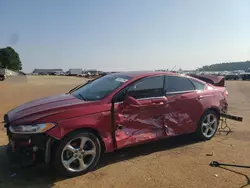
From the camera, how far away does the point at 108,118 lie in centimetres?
473

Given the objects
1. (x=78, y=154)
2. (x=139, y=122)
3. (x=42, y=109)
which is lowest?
(x=78, y=154)

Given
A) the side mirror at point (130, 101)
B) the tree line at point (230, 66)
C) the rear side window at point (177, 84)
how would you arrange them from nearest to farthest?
the side mirror at point (130, 101) → the rear side window at point (177, 84) → the tree line at point (230, 66)

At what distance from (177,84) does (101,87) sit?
1.58 meters

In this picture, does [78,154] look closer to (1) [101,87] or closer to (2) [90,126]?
(2) [90,126]

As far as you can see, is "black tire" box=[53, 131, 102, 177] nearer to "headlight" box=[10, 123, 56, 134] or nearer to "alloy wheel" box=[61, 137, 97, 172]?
"alloy wheel" box=[61, 137, 97, 172]

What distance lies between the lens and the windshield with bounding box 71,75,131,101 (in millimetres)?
5064

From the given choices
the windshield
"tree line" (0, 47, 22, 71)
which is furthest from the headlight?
"tree line" (0, 47, 22, 71)

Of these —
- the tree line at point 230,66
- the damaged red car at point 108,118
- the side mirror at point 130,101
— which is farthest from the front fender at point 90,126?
the tree line at point 230,66

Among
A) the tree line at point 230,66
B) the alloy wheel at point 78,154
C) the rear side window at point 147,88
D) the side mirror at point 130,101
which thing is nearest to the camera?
the alloy wheel at point 78,154

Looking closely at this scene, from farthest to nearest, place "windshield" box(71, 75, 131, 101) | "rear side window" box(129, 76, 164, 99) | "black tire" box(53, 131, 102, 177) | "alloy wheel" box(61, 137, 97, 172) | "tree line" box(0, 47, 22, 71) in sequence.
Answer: "tree line" box(0, 47, 22, 71) → "rear side window" box(129, 76, 164, 99) → "windshield" box(71, 75, 131, 101) → "alloy wheel" box(61, 137, 97, 172) → "black tire" box(53, 131, 102, 177)

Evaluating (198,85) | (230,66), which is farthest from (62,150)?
(230,66)

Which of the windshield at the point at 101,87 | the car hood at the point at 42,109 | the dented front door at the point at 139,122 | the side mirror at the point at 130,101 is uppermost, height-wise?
the windshield at the point at 101,87

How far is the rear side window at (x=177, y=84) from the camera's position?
573 cm

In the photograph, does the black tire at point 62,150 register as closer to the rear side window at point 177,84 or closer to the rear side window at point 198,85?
the rear side window at point 177,84
